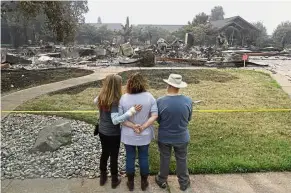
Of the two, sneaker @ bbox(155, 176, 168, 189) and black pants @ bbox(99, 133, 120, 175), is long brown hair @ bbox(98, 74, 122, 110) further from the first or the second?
sneaker @ bbox(155, 176, 168, 189)

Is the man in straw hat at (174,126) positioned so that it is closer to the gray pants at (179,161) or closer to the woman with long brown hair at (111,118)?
the gray pants at (179,161)

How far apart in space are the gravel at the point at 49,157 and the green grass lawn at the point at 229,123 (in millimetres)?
839

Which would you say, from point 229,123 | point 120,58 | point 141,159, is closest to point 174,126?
point 141,159

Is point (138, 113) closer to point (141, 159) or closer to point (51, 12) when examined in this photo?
point (141, 159)

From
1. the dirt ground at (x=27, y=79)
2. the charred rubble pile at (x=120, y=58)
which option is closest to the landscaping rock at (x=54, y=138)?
the dirt ground at (x=27, y=79)

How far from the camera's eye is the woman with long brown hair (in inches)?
154

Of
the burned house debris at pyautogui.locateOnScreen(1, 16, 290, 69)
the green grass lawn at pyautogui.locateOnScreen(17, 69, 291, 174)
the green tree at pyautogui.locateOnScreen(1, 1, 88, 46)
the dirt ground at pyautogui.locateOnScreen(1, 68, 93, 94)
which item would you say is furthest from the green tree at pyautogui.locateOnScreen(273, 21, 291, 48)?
the green tree at pyautogui.locateOnScreen(1, 1, 88, 46)

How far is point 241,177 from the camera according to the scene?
4.31 metres

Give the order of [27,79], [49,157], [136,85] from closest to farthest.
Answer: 1. [136,85]
2. [49,157]
3. [27,79]

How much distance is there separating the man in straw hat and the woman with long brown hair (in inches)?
14.0

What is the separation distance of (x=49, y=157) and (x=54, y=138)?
13.8 inches

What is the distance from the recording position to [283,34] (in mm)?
51406

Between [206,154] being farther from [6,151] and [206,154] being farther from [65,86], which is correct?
[65,86]

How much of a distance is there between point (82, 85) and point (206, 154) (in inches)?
272
